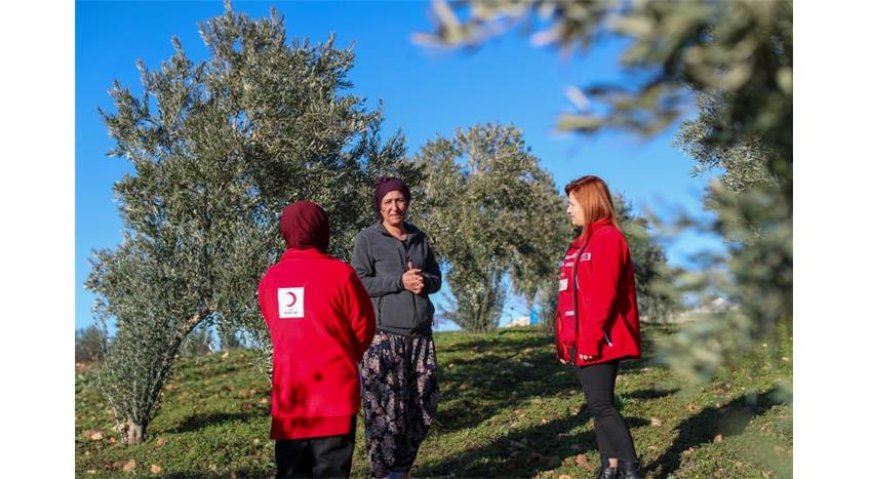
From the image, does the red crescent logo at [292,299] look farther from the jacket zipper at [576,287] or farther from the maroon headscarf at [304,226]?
the jacket zipper at [576,287]

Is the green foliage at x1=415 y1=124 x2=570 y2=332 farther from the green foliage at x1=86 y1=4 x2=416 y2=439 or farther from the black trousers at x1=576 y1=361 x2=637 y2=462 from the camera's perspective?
the black trousers at x1=576 y1=361 x2=637 y2=462

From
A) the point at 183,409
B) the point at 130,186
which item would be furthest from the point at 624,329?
the point at 183,409

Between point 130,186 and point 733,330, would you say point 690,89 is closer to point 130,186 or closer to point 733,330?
point 733,330

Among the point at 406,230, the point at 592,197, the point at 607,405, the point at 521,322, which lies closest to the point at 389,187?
the point at 406,230

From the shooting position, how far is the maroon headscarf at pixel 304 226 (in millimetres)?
4758

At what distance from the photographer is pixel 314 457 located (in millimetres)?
4605

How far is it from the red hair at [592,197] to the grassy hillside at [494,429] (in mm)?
1420

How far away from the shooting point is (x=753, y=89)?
1925 millimetres

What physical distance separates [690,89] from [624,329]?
12.0ft

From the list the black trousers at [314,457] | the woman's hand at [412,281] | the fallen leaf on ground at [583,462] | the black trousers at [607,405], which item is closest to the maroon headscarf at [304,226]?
the black trousers at [314,457]

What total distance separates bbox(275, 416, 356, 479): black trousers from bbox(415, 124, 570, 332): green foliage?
774 centimetres

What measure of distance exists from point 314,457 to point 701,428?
4.87m

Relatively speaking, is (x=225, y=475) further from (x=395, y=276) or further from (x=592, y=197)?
(x=592, y=197)

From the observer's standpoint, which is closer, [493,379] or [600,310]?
[600,310]
